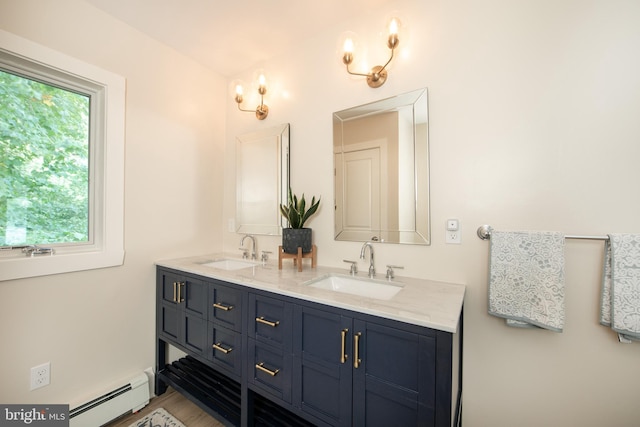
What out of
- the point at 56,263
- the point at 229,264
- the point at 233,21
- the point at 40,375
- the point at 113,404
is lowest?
the point at 113,404

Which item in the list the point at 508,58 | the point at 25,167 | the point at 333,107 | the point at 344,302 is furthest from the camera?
the point at 333,107

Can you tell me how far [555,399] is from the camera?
3.64 ft

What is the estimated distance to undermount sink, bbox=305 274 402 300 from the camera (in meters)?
1.34

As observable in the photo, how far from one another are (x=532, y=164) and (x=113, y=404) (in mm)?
2649

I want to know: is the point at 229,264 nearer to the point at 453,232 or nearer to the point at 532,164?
the point at 453,232

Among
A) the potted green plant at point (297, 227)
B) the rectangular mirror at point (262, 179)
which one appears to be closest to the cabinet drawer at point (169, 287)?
the rectangular mirror at point (262, 179)

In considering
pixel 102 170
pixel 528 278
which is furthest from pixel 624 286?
pixel 102 170

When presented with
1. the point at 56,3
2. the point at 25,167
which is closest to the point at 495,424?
the point at 25,167

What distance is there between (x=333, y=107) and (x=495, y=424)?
1976 mm

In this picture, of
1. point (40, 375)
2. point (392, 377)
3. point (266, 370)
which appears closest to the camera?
point (392, 377)

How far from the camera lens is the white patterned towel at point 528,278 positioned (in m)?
1.04

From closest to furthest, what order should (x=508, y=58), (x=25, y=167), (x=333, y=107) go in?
(x=508, y=58) → (x=25, y=167) → (x=333, y=107)

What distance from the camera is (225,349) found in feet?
4.63

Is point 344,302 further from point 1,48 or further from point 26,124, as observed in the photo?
point 1,48
